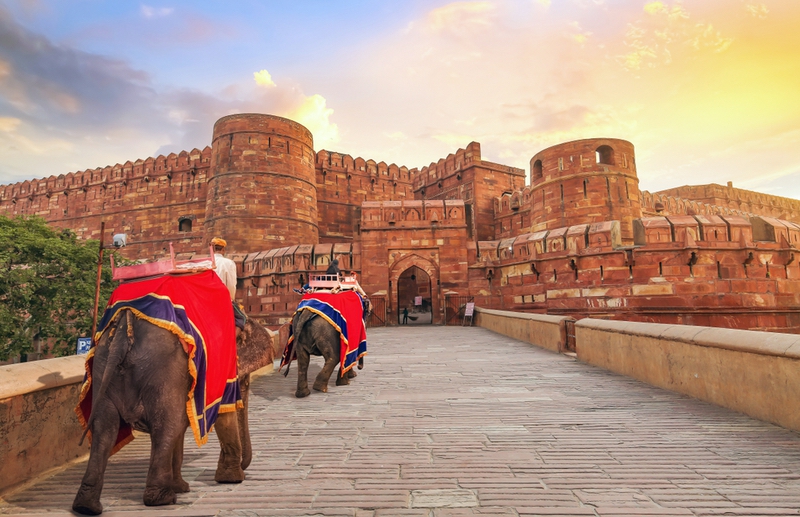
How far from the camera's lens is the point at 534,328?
921 centimetres

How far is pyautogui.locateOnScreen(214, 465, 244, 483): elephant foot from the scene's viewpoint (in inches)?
97.5

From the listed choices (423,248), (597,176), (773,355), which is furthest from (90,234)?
(773,355)

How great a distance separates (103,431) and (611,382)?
16.1 feet

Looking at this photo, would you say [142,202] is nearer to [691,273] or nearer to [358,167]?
[358,167]

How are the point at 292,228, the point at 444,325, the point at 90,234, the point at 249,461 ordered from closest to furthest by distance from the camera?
the point at 249,461 < the point at 444,325 < the point at 292,228 < the point at 90,234

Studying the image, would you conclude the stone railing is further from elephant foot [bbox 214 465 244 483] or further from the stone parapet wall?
the stone parapet wall

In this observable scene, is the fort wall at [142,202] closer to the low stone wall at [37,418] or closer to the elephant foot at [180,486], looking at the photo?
the low stone wall at [37,418]

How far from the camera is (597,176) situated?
19094 mm

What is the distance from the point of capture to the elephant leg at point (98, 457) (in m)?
2.01

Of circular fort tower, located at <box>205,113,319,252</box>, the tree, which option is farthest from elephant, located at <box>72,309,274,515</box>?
circular fort tower, located at <box>205,113,319,252</box>

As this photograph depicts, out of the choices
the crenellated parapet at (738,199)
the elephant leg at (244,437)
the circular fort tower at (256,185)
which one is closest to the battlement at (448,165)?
the circular fort tower at (256,185)

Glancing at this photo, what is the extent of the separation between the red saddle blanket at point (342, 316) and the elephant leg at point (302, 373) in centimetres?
34

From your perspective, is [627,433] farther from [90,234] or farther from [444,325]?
[90,234]

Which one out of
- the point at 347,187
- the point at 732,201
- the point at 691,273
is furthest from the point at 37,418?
the point at 732,201
